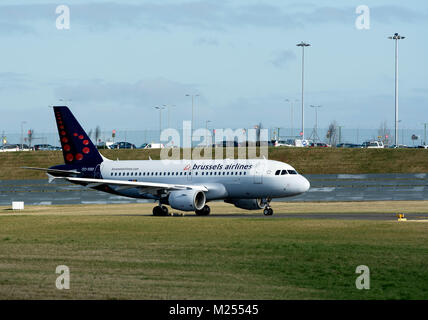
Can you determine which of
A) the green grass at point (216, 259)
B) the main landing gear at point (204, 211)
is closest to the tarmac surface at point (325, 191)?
the main landing gear at point (204, 211)

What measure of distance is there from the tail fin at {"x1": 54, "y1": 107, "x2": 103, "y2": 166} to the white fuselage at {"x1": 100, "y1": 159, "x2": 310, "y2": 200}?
2.57m

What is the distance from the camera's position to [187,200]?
52.3m

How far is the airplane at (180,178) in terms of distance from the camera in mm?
52938

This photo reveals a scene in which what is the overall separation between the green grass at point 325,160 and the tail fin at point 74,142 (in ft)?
132

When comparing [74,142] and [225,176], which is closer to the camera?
[225,176]

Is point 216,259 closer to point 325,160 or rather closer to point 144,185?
point 144,185

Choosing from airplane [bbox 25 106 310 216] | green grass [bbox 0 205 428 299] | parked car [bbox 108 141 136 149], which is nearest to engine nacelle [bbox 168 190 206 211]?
airplane [bbox 25 106 310 216]

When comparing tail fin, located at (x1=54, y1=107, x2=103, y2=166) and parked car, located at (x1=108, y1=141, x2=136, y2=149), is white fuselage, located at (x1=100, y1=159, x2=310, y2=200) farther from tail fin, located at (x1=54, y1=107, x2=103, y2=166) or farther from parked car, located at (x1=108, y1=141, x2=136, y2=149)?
parked car, located at (x1=108, y1=141, x2=136, y2=149)

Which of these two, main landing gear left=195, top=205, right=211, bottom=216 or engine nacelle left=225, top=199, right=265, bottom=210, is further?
engine nacelle left=225, top=199, right=265, bottom=210

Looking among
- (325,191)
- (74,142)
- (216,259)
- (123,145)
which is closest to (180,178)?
(74,142)

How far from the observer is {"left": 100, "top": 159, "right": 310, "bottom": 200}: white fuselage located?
52844mm

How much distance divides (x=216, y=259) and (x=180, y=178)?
29.5 meters

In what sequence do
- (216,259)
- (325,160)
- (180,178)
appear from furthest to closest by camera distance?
(325,160)
(180,178)
(216,259)
